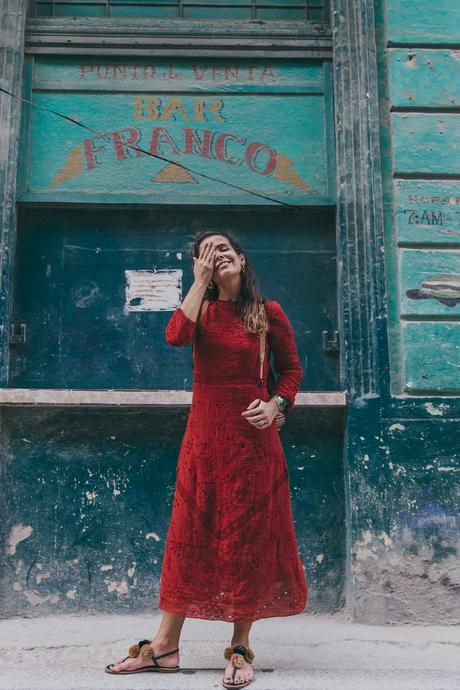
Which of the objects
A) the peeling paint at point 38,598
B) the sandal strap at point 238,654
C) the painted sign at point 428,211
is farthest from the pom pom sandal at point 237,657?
the painted sign at point 428,211

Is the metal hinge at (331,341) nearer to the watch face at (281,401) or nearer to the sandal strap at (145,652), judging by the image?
the watch face at (281,401)

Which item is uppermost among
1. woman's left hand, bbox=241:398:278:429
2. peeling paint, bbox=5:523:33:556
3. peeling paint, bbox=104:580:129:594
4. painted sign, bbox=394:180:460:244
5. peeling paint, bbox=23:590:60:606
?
painted sign, bbox=394:180:460:244

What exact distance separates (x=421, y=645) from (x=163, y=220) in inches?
122

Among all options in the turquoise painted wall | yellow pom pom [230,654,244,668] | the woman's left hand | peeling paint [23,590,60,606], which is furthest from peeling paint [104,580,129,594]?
the turquoise painted wall

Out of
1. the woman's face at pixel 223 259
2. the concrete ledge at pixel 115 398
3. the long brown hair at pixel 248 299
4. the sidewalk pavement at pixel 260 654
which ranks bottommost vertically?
the sidewalk pavement at pixel 260 654

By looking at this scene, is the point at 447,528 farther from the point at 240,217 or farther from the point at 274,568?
the point at 240,217

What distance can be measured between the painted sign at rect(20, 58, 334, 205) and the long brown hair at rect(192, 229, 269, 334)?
1706 mm

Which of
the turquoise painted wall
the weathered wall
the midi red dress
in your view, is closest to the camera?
the midi red dress

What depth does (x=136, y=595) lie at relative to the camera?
4.34 meters

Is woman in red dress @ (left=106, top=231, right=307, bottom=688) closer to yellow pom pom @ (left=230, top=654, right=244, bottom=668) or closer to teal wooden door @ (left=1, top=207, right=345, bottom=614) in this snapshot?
yellow pom pom @ (left=230, top=654, right=244, bottom=668)

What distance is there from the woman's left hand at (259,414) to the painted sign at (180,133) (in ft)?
7.31

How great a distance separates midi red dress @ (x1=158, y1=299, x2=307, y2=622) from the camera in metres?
2.89

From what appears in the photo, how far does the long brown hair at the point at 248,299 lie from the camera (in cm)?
309

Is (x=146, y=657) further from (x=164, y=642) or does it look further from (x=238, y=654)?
(x=238, y=654)
